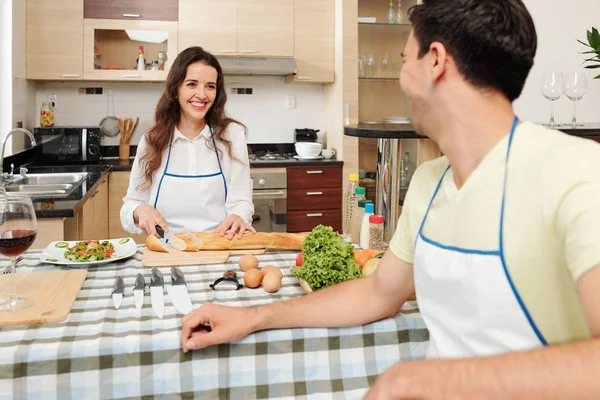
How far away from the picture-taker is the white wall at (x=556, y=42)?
4426 mm

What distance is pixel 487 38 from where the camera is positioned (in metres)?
1.03

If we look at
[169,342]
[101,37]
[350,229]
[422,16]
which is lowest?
[169,342]

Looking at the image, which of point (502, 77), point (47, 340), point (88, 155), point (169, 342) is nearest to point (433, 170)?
point (502, 77)

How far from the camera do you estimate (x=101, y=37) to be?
15.4 feet

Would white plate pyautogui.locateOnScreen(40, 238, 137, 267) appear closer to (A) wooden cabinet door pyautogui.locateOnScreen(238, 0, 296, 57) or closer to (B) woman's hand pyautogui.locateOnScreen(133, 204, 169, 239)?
(B) woman's hand pyautogui.locateOnScreen(133, 204, 169, 239)

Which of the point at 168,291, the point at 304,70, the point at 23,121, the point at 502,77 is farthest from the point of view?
the point at 304,70

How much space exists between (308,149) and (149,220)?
2.73 metres

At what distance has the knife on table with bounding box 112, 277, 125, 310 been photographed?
58.1 inches

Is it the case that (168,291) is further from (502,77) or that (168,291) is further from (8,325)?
(502,77)

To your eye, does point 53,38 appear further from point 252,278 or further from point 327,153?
point 252,278

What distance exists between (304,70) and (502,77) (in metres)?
4.03

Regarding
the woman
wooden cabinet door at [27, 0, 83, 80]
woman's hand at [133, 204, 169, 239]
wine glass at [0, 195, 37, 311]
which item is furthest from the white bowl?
wine glass at [0, 195, 37, 311]

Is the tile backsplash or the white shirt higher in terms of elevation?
the tile backsplash

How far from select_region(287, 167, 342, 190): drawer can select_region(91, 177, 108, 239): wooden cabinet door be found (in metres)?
1.33
